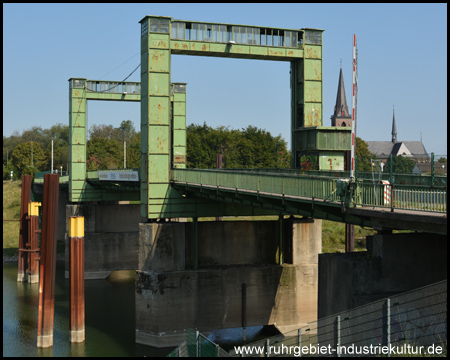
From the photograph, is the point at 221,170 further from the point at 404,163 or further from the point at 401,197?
the point at 401,197

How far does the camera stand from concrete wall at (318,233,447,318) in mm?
21047

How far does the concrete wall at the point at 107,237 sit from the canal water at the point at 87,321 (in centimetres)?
172

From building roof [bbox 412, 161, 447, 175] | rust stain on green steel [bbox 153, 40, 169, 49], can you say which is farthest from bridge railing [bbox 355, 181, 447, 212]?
rust stain on green steel [bbox 153, 40, 169, 49]

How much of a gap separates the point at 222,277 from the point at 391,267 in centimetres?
1383

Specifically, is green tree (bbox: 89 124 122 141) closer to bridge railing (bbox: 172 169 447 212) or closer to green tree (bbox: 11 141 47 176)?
green tree (bbox: 11 141 47 176)

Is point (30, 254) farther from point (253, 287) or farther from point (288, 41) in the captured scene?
point (288, 41)

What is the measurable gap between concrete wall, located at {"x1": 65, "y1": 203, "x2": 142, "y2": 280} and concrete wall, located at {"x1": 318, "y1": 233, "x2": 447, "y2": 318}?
35.6m

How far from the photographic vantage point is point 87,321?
125 feet

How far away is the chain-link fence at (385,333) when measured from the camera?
1531cm

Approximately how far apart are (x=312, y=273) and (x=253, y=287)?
136 inches

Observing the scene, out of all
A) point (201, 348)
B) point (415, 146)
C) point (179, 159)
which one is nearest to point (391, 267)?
point (201, 348)

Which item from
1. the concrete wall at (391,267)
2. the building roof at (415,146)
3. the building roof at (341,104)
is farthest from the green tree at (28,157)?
the concrete wall at (391,267)

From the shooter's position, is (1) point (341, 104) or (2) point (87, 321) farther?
(1) point (341, 104)

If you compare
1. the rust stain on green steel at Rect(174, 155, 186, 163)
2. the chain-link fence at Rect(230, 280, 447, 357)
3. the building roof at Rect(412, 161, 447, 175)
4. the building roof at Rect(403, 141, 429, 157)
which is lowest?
the chain-link fence at Rect(230, 280, 447, 357)
